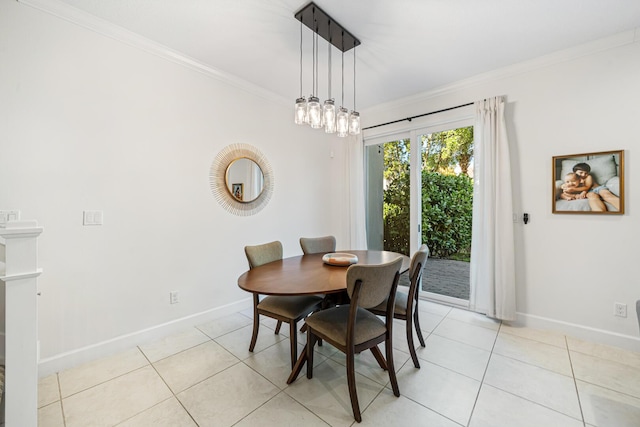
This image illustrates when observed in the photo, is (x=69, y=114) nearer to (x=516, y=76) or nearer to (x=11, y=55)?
(x=11, y=55)

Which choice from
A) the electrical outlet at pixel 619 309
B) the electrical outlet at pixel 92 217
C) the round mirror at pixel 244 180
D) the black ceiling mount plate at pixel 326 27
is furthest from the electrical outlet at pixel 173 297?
the electrical outlet at pixel 619 309

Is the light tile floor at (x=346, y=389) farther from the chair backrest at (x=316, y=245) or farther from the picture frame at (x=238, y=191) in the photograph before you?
the picture frame at (x=238, y=191)

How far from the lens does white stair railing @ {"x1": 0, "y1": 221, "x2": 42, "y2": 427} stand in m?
0.98

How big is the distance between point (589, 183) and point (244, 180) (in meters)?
3.40

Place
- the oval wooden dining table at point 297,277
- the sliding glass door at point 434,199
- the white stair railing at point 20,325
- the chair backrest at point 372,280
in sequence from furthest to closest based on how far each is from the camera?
the sliding glass door at point 434,199 < the oval wooden dining table at point 297,277 < the chair backrest at point 372,280 < the white stair railing at point 20,325

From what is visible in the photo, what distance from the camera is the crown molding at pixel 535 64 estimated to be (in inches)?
85.7

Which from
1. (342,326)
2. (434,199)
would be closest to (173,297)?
(342,326)

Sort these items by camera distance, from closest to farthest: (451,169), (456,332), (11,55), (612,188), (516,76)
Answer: (11,55) < (612,188) < (456,332) < (516,76) < (451,169)

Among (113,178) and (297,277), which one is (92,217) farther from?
(297,277)

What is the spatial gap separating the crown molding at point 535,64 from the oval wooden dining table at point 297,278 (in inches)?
87.0

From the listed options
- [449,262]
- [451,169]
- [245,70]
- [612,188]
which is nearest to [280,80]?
[245,70]

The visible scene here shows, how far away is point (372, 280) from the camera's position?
1497 millimetres

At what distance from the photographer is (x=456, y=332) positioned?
2504 mm

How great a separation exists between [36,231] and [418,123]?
A: 3580 mm
